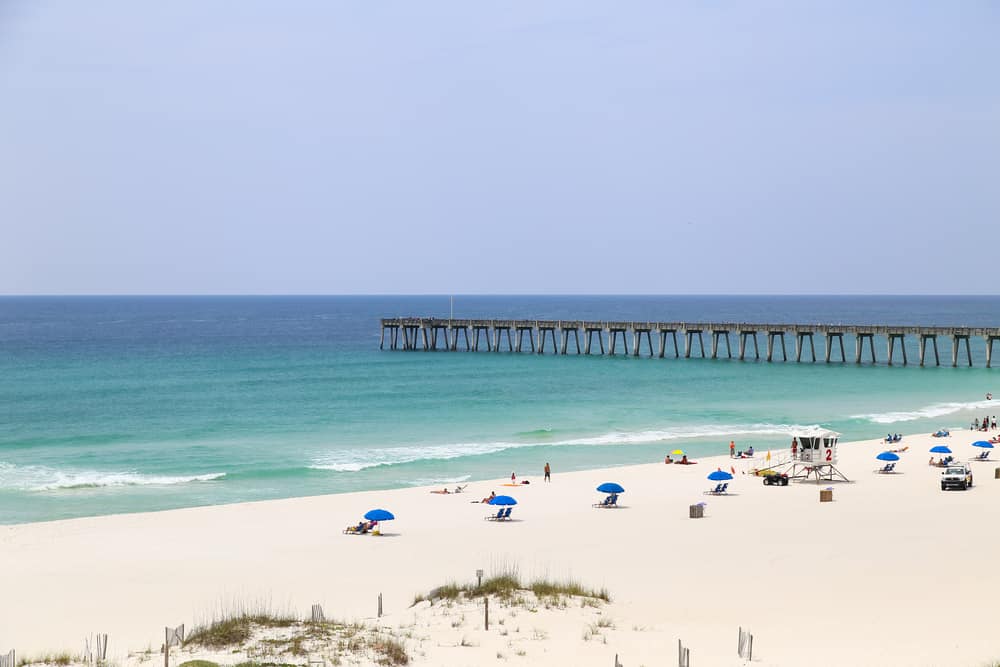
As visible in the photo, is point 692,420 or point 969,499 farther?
point 692,420

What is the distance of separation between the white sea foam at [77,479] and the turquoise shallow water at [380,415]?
10cm

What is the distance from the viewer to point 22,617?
18.2 m

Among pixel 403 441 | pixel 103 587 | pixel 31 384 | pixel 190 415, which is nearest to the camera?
pixel 103 587

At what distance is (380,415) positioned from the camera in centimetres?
5078

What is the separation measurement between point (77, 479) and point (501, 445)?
16232 mm

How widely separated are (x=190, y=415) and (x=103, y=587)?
31908 millimetres

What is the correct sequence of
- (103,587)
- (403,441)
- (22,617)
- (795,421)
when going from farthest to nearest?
(795,421)
(403,441)
(103,587)
(22,617)

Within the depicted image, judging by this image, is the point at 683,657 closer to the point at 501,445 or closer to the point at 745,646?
the point at 745,646

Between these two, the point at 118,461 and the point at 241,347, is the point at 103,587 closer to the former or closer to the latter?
the point at 118,461

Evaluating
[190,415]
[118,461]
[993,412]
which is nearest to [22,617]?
[118,461]

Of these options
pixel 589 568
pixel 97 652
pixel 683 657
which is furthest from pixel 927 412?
pixel 97 652

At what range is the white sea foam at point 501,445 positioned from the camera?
38.1m

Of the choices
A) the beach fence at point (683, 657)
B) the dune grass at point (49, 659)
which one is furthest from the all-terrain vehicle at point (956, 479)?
the dune grass at point (49, 659)

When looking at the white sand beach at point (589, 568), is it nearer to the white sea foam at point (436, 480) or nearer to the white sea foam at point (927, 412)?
the white sea foam at point (436, 480)
